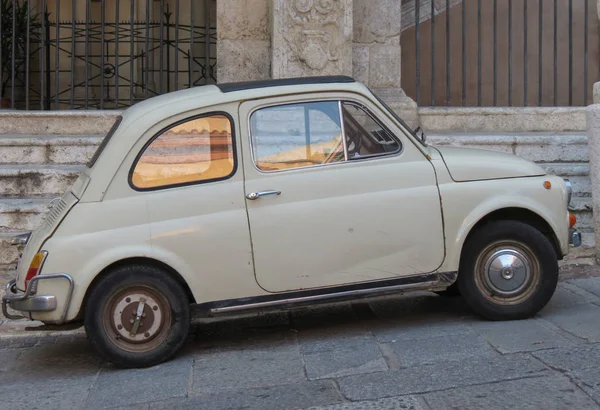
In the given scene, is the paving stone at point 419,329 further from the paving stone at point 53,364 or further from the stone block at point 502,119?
the stone block at point 502,119

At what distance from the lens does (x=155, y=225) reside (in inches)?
215

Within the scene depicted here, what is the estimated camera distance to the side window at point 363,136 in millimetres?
5754

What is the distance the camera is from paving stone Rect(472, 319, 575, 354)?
529cm

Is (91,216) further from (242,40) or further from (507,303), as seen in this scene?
(242,40)

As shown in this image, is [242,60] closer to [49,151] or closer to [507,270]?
[49,151]

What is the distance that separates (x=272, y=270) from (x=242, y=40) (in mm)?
4847

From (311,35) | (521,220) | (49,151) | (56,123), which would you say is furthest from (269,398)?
(56,123)

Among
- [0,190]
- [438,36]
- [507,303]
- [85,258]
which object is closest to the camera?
[85,258]

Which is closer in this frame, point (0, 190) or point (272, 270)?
point (272, 270)

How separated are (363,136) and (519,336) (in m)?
1.66

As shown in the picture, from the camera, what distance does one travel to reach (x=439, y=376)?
4.82 m


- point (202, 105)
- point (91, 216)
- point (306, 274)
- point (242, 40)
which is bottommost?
point (306, 274)

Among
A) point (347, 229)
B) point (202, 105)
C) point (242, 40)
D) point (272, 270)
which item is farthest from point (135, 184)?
point (242, 40)

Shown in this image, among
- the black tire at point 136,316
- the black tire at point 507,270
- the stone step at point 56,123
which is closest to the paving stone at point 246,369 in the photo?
the black tire at point 136,316
